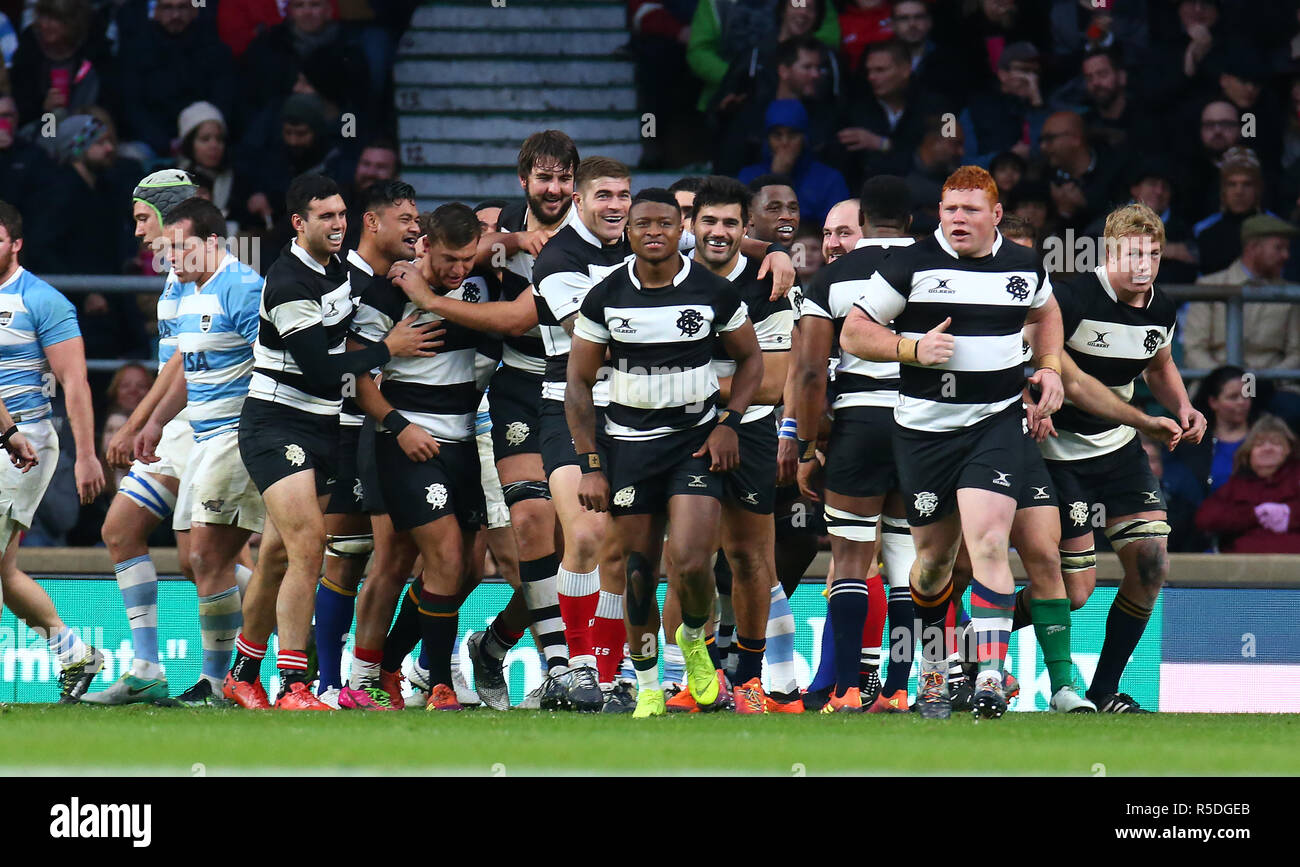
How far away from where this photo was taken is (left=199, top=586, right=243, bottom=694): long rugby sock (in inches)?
355

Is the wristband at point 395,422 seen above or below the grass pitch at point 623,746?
above

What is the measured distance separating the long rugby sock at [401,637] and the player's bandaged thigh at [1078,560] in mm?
3003

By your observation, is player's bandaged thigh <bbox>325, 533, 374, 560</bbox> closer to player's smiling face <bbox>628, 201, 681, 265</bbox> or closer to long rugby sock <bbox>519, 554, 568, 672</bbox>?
long rugby sock <bbox>519, 554, 568, 672</bbox>

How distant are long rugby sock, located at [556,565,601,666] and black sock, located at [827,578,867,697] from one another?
1.07 metres

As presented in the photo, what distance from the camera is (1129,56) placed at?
546 inches

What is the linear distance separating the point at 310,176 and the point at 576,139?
6.41 meters

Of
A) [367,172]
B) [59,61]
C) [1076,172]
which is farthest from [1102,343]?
[59,61]

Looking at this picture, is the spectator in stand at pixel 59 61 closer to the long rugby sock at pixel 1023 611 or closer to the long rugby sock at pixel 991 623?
the long rugby sock at pixel 1023 611

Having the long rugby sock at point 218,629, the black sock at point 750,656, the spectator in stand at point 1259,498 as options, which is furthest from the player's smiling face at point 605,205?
the spectator in stand at point 1259,498

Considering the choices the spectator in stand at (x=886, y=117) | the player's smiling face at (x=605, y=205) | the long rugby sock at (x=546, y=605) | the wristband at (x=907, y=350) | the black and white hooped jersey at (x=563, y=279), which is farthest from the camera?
the spectator in stand at (x=886, y=117)

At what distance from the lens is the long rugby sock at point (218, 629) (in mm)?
9023

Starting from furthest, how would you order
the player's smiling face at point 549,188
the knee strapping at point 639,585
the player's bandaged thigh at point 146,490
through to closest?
1. the player's bandaged thigh at point 146,490
2. the player's smiling face at point 549,188
3. the knee strapping at point 639,585

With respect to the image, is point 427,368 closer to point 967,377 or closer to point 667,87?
point 967,377

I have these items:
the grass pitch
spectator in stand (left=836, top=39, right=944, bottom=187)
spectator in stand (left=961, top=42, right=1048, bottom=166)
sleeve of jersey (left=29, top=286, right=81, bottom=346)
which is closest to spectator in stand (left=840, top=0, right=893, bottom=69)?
spectator in stand (left=836, top=39, right=944, bottom=187)
